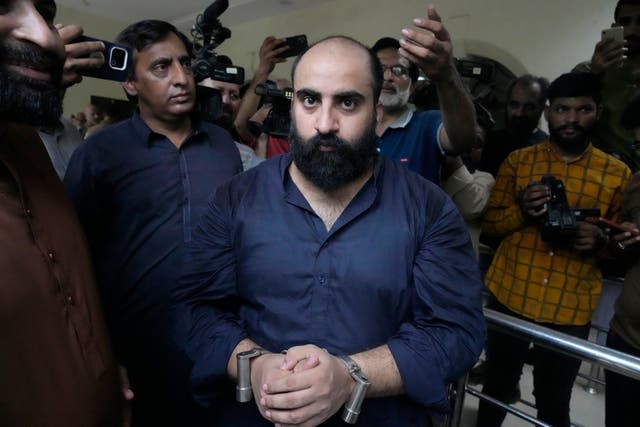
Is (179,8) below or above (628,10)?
above

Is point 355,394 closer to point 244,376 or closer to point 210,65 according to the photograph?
point 244,376

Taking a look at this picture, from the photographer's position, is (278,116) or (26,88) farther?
(278,116)

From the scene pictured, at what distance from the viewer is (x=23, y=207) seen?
2.56 ft

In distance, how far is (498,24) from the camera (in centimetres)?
412

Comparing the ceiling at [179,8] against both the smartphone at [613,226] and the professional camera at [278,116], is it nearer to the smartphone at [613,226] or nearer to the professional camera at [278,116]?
the professional camera at [278,116]

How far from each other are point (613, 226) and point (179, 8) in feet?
20.5

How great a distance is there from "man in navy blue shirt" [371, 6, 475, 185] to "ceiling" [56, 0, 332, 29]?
4.45 m

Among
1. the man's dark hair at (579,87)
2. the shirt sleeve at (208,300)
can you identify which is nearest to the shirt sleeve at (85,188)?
the shirt sleeve at (208,300)

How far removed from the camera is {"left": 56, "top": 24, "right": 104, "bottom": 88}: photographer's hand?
3.17 ft

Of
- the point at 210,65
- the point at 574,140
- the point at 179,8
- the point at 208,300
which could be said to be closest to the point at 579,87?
the point at 574,140

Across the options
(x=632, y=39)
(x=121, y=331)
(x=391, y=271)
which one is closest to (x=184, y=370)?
(x=121, y=331)

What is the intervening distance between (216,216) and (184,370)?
64 centimetres

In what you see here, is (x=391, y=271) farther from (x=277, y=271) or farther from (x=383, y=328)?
(x=277, y=271)

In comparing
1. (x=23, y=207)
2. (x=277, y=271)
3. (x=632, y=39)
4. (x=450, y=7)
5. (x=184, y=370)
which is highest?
(x=450, y=7)
